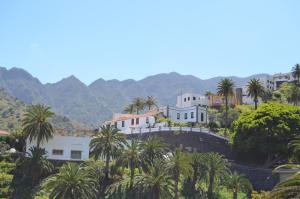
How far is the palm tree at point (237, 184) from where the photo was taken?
63.1 metres

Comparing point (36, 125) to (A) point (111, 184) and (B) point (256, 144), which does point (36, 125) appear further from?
(B) point (256, 144)

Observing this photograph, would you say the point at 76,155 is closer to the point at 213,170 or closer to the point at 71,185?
the point at 71,185

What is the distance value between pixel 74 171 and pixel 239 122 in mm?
32311

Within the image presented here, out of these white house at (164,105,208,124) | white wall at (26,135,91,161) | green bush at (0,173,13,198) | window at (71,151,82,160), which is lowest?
green bush at (0,173,13,198)

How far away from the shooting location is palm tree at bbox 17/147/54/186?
63281 millimetres

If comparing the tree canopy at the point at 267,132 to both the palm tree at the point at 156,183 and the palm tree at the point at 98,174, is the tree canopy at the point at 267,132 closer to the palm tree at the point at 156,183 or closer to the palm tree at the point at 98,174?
the palm tree at the point at 156,183

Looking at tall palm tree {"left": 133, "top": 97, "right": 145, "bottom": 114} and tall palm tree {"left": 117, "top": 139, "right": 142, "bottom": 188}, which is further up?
tall palm tree {"left": 133, "top": 97, "right": 145, "bottom": 114}

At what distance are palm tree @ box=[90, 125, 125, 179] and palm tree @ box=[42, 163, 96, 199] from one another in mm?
8985

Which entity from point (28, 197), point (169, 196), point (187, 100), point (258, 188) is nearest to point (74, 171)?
point (28, 197)

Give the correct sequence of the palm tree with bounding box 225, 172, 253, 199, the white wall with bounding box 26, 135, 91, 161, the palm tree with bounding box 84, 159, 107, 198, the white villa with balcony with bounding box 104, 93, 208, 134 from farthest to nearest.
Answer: the white villa with balcony with bounding box 104, 93, 208, 134 → the white wall with bounding box 26, 135, 91, 161 → the palm tree with bounding box 225, 172, 253, 199 → the palm tree with bounding box 84, 159, 107, 198

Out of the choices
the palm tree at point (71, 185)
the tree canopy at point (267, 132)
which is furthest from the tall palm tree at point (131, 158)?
the tree canopy at point (267, 132)

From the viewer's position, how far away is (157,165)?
60219 millimetres

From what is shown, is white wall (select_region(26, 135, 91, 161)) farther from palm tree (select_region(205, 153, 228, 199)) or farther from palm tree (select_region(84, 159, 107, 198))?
palm tree (select_region(205, 153, 228, 199))

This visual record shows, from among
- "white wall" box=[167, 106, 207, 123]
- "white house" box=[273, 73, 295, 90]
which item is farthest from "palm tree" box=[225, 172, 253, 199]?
"white house" box=[273, 73, 295, 90]
